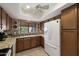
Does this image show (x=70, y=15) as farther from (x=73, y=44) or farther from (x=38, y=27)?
(x=38, y=27)

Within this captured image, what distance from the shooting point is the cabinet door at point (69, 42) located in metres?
2.27

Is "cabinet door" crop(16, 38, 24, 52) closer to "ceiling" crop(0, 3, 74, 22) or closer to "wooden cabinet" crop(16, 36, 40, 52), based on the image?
"wooden cabinet" crop(16, 36, 40, 52)

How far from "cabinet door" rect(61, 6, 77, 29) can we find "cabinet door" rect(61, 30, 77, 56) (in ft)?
0.46

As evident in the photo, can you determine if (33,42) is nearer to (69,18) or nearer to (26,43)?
(26,43)

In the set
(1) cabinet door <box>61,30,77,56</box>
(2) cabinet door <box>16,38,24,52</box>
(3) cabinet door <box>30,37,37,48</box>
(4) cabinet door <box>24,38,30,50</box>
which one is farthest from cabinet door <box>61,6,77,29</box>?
(3) cabinet door <box>30,37,37,48</box>

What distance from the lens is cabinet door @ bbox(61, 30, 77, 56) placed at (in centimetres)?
227

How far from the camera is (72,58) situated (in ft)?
1.95

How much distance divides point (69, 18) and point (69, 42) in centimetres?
61

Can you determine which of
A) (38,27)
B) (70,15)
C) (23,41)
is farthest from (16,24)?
(70,15)

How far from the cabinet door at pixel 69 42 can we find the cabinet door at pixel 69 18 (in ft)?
0.46

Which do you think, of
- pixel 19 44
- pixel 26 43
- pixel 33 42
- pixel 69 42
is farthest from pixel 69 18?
pixel 33 42

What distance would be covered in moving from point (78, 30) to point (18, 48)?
309 centimetres

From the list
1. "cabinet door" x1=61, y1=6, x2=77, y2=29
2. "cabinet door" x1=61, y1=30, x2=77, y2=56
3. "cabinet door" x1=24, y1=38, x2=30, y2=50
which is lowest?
"cabinet door" x1=24, y1=38, x2=30, y2=50

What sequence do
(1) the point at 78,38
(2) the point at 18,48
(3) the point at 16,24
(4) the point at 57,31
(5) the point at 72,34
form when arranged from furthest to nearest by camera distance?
(3) the point at 16,24 < (2) the point at 18,48 < (4) the point at 57,31 < (5) the point at 72,34 < (1) the point at 78,38
